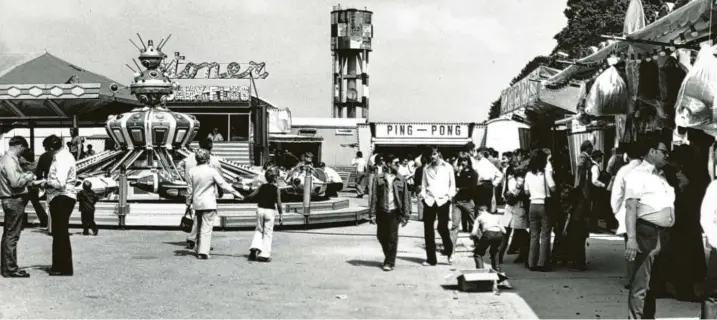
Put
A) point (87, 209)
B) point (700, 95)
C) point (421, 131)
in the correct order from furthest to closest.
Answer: point (421, 131)
point (87, 209)
point (700, 95)

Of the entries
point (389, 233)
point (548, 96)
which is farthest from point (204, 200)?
point (548, 96)

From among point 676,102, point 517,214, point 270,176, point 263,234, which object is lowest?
point 263,234

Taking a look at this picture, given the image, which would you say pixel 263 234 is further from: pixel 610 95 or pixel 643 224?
pixel 643 224

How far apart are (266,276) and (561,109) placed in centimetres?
1204

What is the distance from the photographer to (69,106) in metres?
40.4

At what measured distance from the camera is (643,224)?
24.5 ft

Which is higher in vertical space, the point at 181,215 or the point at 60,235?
the point at 60,235

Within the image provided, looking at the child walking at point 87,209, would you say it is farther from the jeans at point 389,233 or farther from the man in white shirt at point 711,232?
the man in white shirt at point 711,232

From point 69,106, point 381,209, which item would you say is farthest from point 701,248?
point 69,106

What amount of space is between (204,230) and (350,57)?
3674 inches

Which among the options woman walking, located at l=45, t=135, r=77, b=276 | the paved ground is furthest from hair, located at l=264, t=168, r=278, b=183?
woman walking, located at l=45, t=135, r=77, b=276

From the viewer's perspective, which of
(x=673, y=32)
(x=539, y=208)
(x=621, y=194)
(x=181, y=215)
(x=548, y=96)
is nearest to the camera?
(x=621, y=194)

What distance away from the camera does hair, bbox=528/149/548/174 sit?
12031mm

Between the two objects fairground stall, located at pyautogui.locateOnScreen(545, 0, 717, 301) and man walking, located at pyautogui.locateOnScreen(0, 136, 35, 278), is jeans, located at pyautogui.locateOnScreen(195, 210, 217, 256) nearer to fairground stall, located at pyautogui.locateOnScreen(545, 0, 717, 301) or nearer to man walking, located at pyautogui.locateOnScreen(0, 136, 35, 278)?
man walking, located at pyautogui.locateOnScreen(0, 136, 35, 278)
